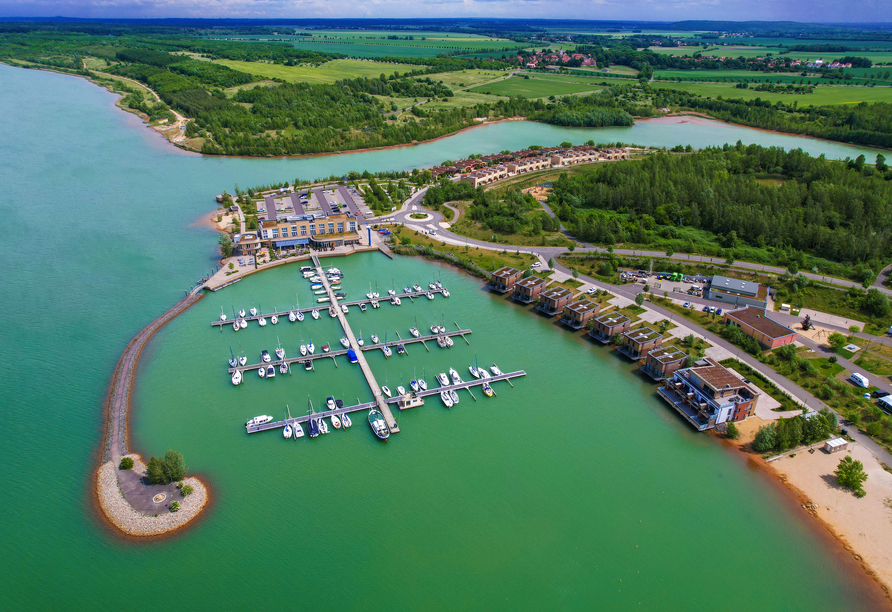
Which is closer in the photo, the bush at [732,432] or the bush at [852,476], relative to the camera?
the bush at [852,476]

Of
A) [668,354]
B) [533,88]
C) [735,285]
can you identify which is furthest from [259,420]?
[533,88]

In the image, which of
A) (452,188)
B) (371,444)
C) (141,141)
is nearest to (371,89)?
(141,141)

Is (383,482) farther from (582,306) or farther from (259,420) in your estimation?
(582,306)

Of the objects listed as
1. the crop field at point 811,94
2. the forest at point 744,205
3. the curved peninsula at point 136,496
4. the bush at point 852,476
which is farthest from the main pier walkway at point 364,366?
the crop field at point 811,94

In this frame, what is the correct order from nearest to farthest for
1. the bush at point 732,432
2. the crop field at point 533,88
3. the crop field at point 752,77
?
the bush at point 732,432 → the crop field at point 533,88 → the crop field at point 752,77

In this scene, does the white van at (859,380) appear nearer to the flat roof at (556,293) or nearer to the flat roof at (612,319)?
the flat roof at (612,319)

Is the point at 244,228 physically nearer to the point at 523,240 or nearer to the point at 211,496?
the point at 523,240

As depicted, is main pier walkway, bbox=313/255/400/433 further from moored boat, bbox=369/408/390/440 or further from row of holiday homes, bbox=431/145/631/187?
row of holiday homes, bbox=431/145/631/187
